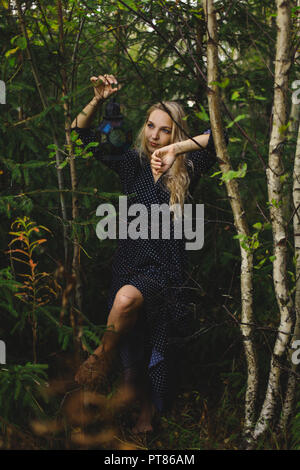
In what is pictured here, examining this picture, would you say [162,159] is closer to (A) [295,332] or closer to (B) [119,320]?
(B) [119,320]

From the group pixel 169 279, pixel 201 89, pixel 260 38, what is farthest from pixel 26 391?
pixel 260 38

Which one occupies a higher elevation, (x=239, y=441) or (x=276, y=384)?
(x=276, y=384)

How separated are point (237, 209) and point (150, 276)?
753mm

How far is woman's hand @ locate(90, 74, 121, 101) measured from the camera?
2.42m

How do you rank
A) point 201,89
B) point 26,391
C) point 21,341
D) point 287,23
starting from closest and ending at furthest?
point 287,23 → point 26,391 → point 21,341 → point 201,89

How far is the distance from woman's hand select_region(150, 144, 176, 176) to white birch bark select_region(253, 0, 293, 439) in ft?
1.64

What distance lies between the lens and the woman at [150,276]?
8.28 feet

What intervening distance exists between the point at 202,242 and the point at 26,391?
175 cm

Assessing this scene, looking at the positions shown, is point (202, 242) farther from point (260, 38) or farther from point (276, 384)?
point (260, 38)

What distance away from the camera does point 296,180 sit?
219cm
